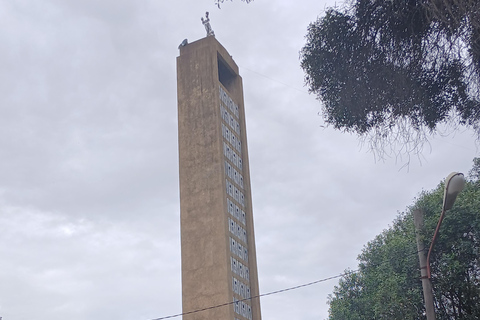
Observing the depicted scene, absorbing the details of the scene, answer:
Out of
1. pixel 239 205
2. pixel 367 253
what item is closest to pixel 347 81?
pixel 367 253

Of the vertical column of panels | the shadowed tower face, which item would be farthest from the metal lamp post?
the vertical column of panels

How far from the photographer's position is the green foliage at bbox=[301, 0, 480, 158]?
8.84 metres

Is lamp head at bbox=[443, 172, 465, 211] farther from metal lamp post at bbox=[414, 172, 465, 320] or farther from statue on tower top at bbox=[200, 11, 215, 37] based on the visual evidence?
statue on tower top at bbox=[200, 11, 215, 37]

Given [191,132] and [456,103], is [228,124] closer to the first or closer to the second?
[191,132]

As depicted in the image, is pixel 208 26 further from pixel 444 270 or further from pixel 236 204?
pixel 444 270

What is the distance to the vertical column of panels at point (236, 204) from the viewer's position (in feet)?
Answer: 140

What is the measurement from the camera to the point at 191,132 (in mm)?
46688

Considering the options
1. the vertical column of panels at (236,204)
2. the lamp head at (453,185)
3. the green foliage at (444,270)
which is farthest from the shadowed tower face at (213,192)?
the lamp head at (453,185)

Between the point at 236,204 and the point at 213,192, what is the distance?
252 centimetres

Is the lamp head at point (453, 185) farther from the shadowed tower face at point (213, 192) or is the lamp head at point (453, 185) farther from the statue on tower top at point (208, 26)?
the statue on tower top at point (208, 26)

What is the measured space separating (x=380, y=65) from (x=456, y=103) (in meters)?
1.26

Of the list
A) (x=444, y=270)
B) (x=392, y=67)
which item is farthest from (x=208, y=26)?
(x=392, y=67)

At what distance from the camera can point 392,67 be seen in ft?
30.2

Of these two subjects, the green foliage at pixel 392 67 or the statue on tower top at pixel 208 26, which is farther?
the statue on tower top at pixel 208 26
